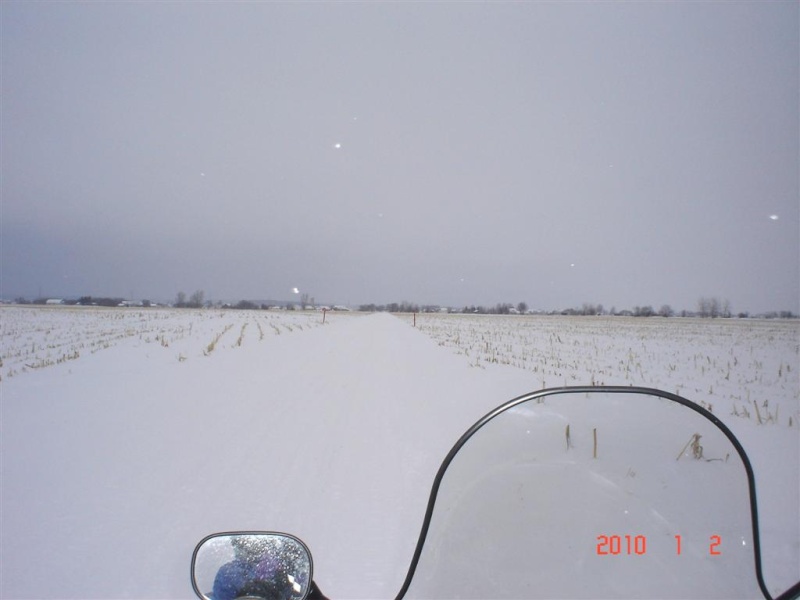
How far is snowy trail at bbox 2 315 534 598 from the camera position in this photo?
236 cm

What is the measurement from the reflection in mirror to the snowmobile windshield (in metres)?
0.31

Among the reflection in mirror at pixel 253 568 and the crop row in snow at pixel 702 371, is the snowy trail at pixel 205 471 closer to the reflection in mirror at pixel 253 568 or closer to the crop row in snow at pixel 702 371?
the reflection in mirror at pixel 253 568

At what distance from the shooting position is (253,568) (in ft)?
3.51

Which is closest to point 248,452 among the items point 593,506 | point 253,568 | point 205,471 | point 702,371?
point 205,471

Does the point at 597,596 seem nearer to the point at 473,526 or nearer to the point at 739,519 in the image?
the point at 473,526

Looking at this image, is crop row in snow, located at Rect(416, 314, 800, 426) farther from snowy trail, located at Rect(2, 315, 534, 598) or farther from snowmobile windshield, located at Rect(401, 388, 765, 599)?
snowmobile windshield, located at Rect(401, 388, 765, 599)

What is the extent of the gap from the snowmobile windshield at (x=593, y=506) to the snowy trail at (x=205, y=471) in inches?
60.0

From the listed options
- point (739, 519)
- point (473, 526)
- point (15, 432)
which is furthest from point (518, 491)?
point (15, 432)

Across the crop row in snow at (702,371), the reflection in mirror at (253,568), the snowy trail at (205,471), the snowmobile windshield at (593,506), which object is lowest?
the snowy trail at (205,471)

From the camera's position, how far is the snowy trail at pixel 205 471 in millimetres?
2361

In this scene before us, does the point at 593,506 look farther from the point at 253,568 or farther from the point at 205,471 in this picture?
the point at 205,471

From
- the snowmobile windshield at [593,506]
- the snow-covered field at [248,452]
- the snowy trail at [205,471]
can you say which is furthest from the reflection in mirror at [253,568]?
the snowy trail at [205,471]

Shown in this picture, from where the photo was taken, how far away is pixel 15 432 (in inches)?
180

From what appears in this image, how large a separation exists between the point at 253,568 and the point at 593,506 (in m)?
0.97
